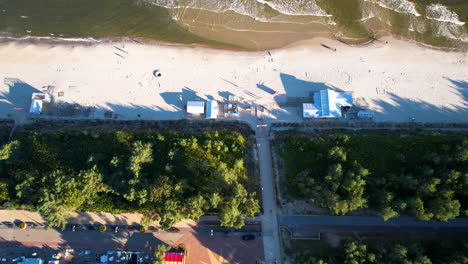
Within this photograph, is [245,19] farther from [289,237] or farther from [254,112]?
[289,237]

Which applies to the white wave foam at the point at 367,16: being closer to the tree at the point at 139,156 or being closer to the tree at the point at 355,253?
the tree at the point at 355,253

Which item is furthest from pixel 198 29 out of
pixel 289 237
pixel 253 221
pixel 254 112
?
pixel 289 237

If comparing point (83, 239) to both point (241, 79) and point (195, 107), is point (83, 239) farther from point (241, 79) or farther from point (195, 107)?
point (241, 79)

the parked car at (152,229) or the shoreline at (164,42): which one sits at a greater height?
the shoreline at (164,42)

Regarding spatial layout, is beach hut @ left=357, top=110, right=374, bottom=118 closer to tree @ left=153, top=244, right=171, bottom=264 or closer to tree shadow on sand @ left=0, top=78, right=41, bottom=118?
tree @ left=153, top=244, right=171, bottom=264

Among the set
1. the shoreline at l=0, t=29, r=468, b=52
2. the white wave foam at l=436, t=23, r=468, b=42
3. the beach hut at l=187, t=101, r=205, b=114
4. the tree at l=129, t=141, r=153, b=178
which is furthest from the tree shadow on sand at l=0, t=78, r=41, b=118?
the white wave foam at l=436, t=23, r=468, b=42

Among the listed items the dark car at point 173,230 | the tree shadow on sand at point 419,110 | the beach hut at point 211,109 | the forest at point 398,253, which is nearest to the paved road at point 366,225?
the forest at point 398,253
